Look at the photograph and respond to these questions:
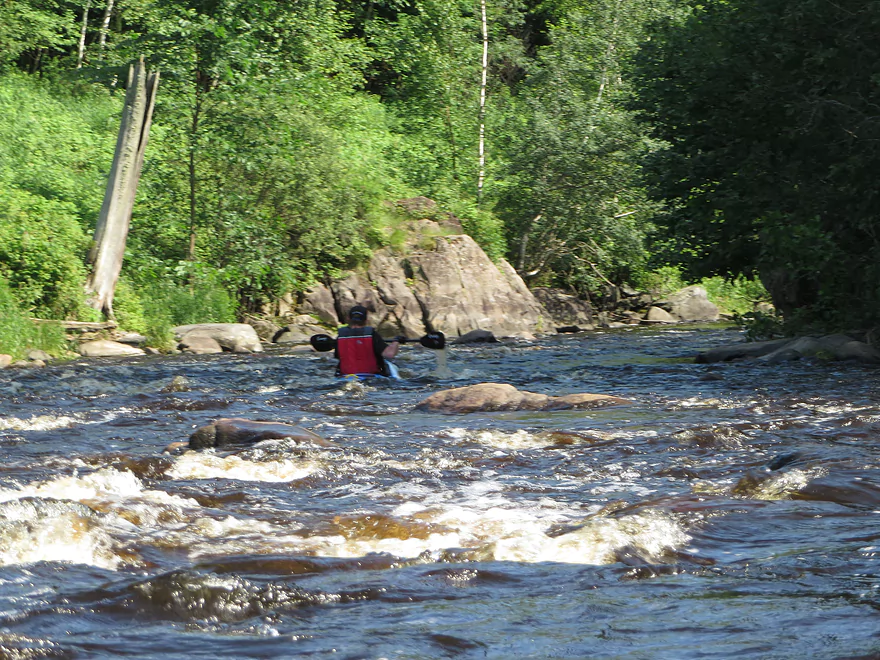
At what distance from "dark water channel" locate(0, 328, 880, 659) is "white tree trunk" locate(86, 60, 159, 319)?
1011 cm

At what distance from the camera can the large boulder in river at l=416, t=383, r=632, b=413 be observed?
33.5 feet

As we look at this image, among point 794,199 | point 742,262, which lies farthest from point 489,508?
point 742,262

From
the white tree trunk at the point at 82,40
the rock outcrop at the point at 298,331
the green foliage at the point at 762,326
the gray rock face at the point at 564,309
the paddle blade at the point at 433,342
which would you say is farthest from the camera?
the white tree trunk at the point at 82,40

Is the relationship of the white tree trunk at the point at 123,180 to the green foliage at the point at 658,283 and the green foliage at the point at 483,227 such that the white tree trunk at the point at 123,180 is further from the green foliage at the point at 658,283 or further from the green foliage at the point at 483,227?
the green foliage at the point at 658,283

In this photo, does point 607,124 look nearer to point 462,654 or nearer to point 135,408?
point 135,408

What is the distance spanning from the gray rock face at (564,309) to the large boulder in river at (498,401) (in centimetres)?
1600

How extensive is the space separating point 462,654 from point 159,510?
256cm

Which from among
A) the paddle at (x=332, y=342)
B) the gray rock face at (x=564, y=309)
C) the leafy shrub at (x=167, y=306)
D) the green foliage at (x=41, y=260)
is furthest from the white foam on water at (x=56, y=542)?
the gray rock face at (x=564, y=309)

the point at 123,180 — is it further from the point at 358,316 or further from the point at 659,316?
the point at 659,316

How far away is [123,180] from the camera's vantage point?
66.7ft

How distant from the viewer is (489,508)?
18.4ft

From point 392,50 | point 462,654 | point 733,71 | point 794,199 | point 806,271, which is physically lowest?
point 462,654

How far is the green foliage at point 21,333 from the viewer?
633 inches

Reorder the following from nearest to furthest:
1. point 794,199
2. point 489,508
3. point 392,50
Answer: point 489,508 → point 794,199 → point 392,50
